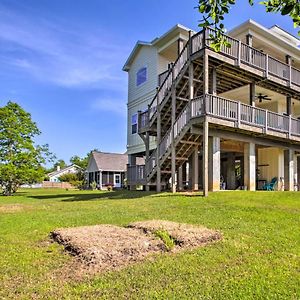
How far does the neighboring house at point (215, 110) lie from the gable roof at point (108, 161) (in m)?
18.8

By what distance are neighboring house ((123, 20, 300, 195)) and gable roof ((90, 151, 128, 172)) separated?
1884 cm

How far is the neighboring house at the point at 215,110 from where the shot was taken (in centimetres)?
1371

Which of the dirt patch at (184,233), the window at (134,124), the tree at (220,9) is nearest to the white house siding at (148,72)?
the window at (134,124)

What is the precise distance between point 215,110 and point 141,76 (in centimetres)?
1099

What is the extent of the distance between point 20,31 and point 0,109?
39.4 feet

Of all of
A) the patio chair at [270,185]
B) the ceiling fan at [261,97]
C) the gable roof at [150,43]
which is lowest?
the patio chair at [270,185]

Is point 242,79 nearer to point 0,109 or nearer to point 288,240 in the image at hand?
point 288,240

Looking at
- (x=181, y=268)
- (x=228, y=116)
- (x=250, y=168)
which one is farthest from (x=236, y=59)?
(x=181, y=268)

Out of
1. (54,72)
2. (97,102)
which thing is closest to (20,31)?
(54,72)

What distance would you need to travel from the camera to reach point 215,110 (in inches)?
522

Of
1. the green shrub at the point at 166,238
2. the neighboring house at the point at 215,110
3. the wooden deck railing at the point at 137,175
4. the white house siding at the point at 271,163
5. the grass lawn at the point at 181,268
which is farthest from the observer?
the white house siding at the point at 271,163

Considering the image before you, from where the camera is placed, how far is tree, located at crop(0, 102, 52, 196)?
909 inches

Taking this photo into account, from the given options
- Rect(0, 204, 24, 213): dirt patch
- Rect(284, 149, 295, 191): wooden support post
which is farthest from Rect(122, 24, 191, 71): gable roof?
Rect(0, 204, 24, 213): dirt patch

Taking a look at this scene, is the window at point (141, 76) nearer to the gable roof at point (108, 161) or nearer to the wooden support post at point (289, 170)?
the wooden support post at point (289, 170)
